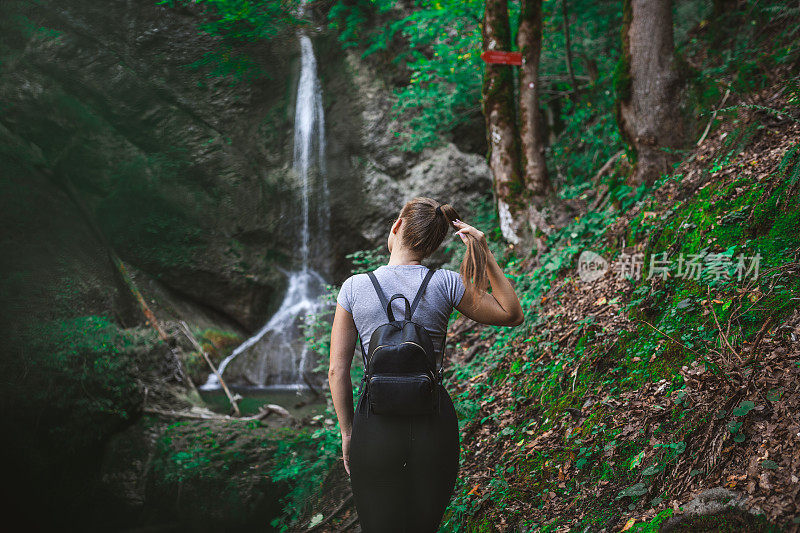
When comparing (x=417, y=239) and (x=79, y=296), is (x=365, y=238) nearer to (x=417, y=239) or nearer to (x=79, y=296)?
(x=79, y=296)

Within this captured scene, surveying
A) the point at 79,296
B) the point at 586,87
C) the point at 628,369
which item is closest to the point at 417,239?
the point at 628,369

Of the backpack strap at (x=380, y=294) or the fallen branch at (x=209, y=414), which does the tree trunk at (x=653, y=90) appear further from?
the fallen branch at (x=209, y=414)

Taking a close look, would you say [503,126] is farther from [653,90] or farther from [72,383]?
[72,383]

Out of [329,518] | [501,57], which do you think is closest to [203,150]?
[501,57]

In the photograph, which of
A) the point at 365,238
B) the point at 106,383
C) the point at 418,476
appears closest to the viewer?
the point at 418,476

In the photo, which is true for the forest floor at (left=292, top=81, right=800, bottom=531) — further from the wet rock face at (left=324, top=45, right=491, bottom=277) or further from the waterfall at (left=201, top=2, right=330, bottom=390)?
the waterfall at (left=201, top=2, right=330, bottom=390)

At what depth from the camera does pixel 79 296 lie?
29.2 ft

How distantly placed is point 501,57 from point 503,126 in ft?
3.24

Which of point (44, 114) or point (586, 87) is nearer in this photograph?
point (586, 87)

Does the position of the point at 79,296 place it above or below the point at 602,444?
above

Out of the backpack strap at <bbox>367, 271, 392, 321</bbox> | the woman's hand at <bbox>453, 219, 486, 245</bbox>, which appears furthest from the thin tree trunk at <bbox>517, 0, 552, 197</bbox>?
the backpack strap at <bbox>367, 271, 392, 321</bbox>

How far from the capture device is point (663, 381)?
3.00 metres

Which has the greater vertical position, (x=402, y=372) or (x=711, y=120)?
(x=711, y=120)

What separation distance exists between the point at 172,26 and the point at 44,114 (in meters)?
3.49
